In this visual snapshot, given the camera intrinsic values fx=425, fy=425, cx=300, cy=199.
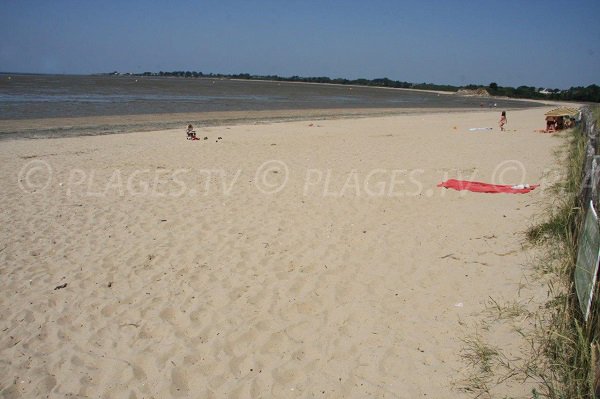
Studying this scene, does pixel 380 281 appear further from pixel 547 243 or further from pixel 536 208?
pixel 536 208

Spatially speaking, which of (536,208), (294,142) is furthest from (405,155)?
(536,208)

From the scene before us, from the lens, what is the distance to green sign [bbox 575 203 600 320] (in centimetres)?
237

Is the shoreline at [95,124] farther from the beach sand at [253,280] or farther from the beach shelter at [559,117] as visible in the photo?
the beach shelter at [559,117]

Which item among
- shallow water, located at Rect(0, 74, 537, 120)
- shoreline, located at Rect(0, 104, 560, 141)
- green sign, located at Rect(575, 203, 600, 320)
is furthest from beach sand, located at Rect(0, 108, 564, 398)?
shallow water, located at Rect(0, 74, 537, 120)

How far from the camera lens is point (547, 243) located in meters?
4.66

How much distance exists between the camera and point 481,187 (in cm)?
782

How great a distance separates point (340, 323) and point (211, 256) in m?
2.07

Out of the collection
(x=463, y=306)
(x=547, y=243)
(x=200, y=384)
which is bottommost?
(x=200, y=384)

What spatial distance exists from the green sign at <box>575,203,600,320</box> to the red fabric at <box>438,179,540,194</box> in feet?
16.2

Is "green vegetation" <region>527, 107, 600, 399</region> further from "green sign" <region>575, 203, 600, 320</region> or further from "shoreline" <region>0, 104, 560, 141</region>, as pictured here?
"shoreline" <region>0, 104, 560, 141</region>

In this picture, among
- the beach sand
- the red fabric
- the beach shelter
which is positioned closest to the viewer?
the beach sand

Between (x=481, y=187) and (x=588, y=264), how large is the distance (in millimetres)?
5600

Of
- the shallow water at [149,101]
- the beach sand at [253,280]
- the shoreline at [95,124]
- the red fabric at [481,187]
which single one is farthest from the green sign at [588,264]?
the shallow water at [149,101]

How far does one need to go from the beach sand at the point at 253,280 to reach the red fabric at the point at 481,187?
0.21 meters
